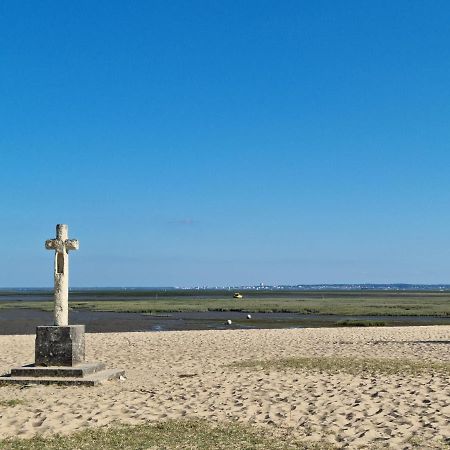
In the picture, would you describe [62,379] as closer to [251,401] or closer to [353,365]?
[251,401]

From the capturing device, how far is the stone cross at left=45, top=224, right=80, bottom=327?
1362 centimetres

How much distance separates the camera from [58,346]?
13414 millimetres

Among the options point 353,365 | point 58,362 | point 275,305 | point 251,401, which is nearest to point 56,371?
point 58,362

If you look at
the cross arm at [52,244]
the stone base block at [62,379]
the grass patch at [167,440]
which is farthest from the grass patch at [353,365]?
the grass patch at [167,440]

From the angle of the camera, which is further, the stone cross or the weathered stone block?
the stone cross

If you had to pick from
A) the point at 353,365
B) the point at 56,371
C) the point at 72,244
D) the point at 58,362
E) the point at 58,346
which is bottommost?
the point at 353,365

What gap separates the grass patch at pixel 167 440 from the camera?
779 centimetres

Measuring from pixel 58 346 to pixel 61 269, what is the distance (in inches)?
66.4

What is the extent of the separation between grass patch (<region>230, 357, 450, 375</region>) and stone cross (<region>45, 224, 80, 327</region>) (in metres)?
4.62

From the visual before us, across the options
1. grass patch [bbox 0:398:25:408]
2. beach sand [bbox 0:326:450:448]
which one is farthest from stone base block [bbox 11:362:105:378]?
grass patch [bbox 0:398:25:408]

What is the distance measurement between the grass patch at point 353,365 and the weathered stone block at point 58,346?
425 centimetres

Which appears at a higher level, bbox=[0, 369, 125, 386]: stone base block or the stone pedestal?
the stone pedestal

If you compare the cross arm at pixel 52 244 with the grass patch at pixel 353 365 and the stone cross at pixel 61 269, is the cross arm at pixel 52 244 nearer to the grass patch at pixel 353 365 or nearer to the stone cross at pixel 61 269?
the stone cross at pixel 61 269

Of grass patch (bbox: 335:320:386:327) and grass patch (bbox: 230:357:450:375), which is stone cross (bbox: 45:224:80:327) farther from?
grass patch (bbox: 335:320:386:327)
